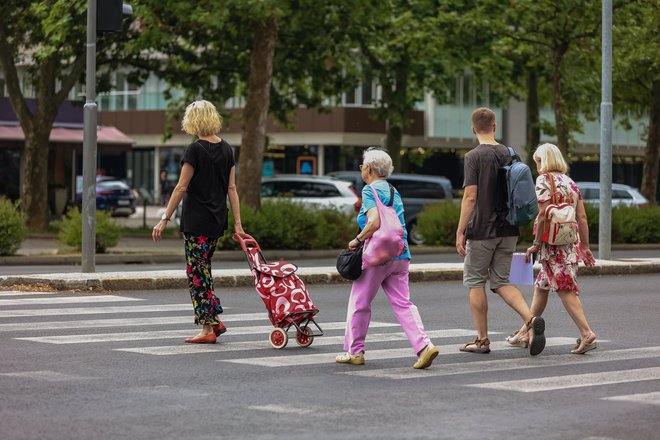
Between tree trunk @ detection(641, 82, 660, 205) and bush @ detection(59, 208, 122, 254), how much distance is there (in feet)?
73.4

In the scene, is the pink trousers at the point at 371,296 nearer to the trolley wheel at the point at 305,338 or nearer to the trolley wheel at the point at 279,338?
the trolley wheel at the point at 279,338

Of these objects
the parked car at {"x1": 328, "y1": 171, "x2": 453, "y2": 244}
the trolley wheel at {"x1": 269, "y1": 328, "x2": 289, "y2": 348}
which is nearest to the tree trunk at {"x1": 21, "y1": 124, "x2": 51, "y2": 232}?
the parked car at {"x1": 328, "y1": 171, "x2": 453, "y2": 244}

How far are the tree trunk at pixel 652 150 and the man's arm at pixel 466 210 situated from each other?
33707 millimetres

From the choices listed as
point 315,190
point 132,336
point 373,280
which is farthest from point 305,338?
point 315,190

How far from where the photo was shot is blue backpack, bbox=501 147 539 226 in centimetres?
1117

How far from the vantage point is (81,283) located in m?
16.8

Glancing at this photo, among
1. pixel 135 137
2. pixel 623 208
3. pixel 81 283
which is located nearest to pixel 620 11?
pixel 623 208

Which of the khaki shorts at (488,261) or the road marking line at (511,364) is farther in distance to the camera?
the khaki shorts at (488,261)

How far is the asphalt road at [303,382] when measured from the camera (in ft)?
25.2

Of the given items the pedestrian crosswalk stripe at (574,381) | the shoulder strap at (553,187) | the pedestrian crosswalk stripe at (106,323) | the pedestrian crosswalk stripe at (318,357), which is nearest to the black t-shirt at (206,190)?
the pedestrian crosswalk stripe at (318,357)

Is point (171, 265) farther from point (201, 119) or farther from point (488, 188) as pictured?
point (488, 188)

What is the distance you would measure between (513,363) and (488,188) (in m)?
1.46

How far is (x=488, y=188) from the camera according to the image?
37.0 ft

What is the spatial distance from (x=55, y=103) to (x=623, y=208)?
14.5 meters
